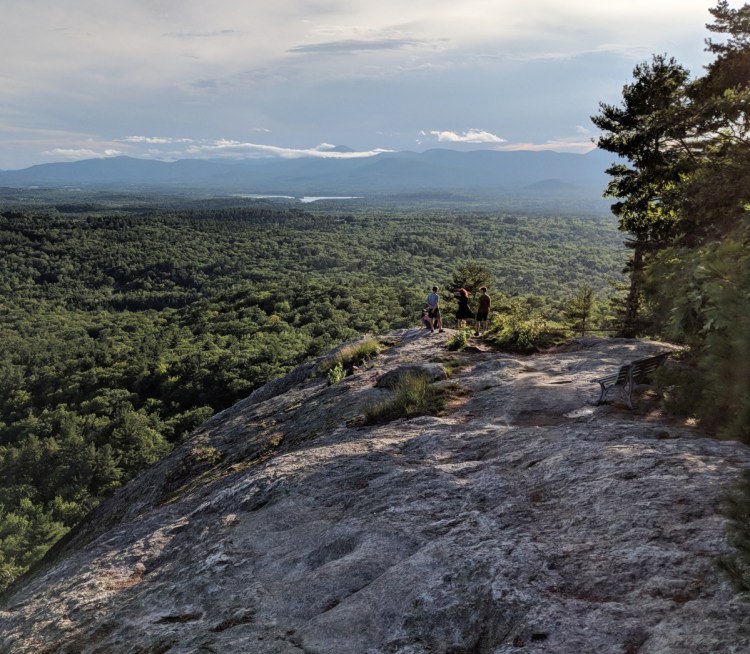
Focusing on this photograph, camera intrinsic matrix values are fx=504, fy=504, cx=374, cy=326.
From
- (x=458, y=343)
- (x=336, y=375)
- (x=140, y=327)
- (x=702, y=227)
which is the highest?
(x=702, y=227)

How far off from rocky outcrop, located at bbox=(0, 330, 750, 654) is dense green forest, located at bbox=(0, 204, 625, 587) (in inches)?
1210

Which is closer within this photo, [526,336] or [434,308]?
[526,336]

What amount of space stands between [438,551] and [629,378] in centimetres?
539

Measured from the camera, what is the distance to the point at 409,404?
10.6m

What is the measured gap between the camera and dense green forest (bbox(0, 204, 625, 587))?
5209cm

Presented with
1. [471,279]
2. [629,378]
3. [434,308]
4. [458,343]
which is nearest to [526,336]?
[458,343]

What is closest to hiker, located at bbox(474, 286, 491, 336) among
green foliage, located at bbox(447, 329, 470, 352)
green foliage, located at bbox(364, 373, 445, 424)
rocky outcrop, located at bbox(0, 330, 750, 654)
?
green foliage, located at bbox(447, 329, 470, 352)

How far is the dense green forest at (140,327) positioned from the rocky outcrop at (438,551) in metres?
30.7

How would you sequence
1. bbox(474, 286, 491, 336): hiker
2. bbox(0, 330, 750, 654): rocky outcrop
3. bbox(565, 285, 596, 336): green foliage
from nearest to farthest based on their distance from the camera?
1. bbox(0, 330, 750, 654): rocky outcrop
2. bbox(474, 286, 491, 336): hiker
3. bbox(565, 285, 596, 336): green foliage

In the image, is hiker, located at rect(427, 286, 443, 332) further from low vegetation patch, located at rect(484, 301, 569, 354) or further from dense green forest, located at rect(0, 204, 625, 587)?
dense green forest, located at rect(0, 204, 625, 587)

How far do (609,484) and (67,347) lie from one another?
9590 cm

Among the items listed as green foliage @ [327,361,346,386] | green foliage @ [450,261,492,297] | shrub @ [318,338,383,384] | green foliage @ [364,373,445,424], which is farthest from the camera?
green foliage @ [450,261,492,297]

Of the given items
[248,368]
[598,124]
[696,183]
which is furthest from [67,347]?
[696,183]

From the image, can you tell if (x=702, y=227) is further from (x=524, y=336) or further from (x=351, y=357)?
(x=351, y=357)
